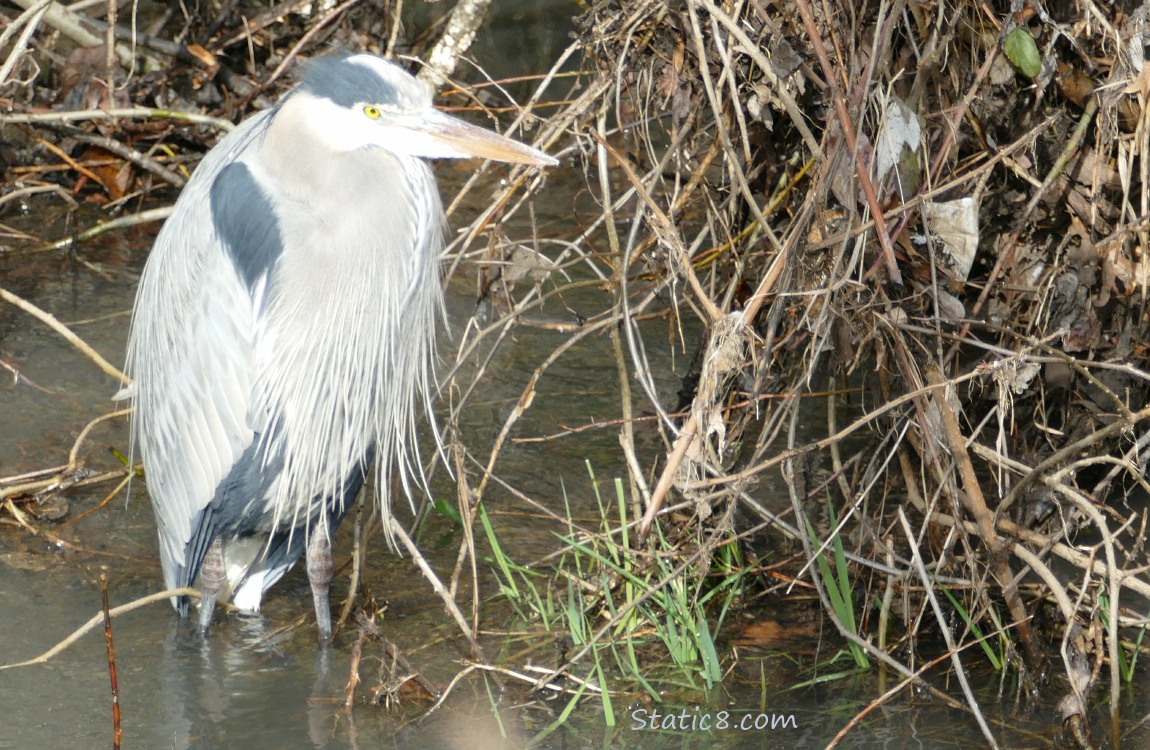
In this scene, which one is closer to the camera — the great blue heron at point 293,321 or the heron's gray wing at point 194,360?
the great blue heron at point 293,321

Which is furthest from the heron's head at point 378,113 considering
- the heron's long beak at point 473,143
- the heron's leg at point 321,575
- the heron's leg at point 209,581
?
the heron's leg at point 209,581

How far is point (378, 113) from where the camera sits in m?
2.97

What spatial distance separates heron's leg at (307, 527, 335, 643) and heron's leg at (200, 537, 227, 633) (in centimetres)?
23

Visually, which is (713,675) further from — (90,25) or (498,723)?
(90,25)

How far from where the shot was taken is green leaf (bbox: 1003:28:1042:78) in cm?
264

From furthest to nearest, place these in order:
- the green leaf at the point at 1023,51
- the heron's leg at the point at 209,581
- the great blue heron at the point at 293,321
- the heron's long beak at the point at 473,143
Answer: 1. the heron's leg at the point at 209,581
2. the great blue heron at the point at 293,321
3. the heron's long beak at the point at 473,143
4. the green leaf at the point at 1023,51

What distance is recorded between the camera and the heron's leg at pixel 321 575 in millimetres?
3150

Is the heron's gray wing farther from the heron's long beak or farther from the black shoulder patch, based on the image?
the heron's long beak

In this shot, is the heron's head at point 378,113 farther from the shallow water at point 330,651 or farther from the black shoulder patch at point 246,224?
the shallow water at point 330,651

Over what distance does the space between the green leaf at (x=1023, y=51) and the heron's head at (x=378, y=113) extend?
1.04 metres

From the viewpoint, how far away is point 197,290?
3.15 m

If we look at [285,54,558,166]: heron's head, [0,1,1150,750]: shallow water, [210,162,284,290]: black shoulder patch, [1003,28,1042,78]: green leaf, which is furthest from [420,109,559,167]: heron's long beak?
[0,1,1150,750]: shallow water

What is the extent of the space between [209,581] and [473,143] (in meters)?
1.28

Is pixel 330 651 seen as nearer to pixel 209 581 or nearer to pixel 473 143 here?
pixel 209 581
